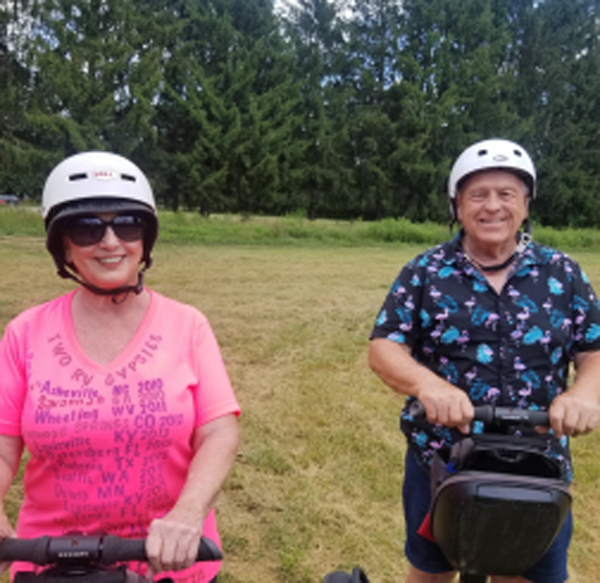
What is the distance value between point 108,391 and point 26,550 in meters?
0.40

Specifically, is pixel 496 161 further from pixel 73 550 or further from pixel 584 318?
pixel 73 550

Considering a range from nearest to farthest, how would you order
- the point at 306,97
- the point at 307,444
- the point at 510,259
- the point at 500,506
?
the point at 500,506 → the point at 510,259 → the point at 307,444 → the point at 306,97

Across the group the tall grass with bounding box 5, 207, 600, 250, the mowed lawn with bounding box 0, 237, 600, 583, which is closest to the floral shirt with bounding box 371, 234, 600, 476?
the mowed lawn with bounding box 0, 237, 600, 583

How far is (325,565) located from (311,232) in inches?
711

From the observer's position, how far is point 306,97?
35750 millimetres

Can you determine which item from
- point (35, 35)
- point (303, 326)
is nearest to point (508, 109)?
point (35, 35)

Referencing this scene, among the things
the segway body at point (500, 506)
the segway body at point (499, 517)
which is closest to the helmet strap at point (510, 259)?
the segway body at point (500, 506)

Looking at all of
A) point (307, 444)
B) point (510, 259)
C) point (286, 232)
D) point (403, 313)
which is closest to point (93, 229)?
point (403, 313)

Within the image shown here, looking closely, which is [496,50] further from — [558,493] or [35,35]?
[558,493]

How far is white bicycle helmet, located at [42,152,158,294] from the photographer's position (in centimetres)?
159

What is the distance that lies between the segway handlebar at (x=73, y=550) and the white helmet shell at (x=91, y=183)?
86 cm

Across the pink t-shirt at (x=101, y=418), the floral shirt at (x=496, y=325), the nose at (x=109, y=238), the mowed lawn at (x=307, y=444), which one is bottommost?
the mowed lawn at (x=307, y=444)

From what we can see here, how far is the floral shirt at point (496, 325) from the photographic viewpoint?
184cm

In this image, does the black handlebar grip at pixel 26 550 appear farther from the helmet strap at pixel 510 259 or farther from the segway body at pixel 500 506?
the helmet strap at pixel 510 259
